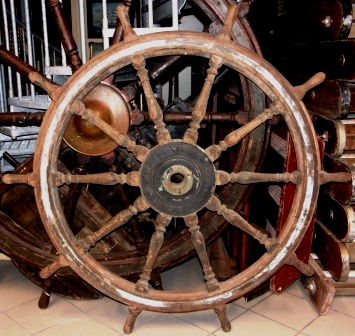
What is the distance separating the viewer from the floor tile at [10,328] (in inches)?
76.5

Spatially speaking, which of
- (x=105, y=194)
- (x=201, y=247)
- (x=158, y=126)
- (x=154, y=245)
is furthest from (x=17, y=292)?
(x=158, y=126)

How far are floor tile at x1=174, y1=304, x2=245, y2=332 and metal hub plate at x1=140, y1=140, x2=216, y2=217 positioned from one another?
0.57 meters

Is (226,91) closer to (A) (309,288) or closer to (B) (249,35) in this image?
(B) (249,35)

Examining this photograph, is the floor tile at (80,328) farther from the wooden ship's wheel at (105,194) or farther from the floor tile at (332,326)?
the floor tile at (332,326)

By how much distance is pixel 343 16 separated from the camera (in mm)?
1954

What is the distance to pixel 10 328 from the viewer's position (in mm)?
1980

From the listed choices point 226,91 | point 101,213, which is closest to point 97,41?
point 226,91

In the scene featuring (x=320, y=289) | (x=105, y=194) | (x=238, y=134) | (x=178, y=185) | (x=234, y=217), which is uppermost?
(x=238, y=134)

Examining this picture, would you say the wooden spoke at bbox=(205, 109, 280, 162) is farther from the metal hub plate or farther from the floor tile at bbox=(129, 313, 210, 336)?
the floor tile at bbox=(129, 313, 210, 336)

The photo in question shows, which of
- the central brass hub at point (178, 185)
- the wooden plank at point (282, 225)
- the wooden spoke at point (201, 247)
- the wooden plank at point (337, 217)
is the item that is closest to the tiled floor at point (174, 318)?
the wooden plank at point (282, 225)

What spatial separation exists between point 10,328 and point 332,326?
1.46 meters

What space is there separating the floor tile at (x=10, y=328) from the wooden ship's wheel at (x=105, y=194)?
171 mm

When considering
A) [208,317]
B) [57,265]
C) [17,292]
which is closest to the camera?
[57,265]

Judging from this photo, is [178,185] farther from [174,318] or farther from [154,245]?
[174,318]
